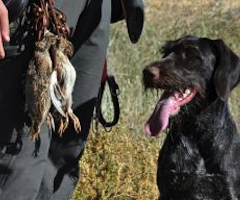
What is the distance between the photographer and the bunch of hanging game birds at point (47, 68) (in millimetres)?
3133

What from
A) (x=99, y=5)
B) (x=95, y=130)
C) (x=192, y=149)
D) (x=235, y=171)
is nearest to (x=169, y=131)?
(x=192, y=149)

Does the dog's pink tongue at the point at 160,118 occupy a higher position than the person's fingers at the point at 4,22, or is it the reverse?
the person's fingers at the point at 4,22

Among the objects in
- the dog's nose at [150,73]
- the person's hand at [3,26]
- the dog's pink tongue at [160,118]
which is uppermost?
the dog's nose at [150,73]

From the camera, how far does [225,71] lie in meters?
4.31

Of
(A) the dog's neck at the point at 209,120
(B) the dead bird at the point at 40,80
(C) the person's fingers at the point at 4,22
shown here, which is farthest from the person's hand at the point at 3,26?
(A) the dog's neck at the point at 209,120

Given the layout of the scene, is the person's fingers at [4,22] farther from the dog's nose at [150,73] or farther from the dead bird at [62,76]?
the dog's nose at [150,73]

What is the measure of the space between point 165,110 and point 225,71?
468mm

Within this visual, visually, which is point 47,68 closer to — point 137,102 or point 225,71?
point 225,71

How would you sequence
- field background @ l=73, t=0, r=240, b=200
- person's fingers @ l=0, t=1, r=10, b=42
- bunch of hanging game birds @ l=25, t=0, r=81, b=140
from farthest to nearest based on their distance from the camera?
field background @ l=73, t=0, r=240, b=200
bunch of hanging game birds @ l=25, t=0, r=81, b=140
person's fingers @ l=0, t=1, r=10, b=42

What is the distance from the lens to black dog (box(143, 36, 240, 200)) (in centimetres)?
428

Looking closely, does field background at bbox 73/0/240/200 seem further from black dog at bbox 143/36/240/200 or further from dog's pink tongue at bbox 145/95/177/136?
dog's pink tongue at bbox 145/95/177/136

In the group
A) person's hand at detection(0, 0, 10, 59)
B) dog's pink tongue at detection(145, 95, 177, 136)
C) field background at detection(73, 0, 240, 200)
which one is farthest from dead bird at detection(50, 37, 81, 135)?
field background at detection(73, 0, 240, 200)

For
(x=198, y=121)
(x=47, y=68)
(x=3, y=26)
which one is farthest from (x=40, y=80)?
(x=198, y=121)

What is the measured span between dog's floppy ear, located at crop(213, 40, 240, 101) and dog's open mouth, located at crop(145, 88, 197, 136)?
0.17 m
